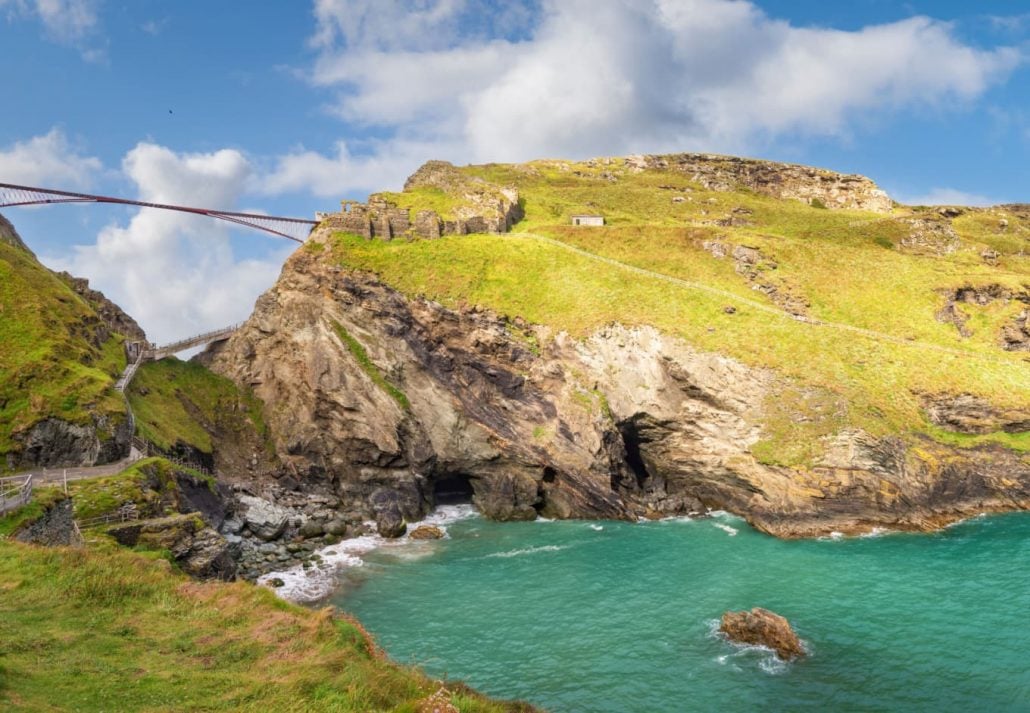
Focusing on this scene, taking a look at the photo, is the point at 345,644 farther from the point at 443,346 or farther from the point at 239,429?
the point at 239,429

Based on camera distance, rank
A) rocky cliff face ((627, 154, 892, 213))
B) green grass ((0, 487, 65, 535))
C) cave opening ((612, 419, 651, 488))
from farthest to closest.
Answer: rocky cliff face ((627, 154, 892, 213)) → cave opening ((612, 419, 651, 488)) → green grass ((0, 487, 65, 535))

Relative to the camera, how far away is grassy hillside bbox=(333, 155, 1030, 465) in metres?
56.0

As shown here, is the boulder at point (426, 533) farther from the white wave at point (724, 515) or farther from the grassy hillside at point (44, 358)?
the grassy hillside at point (44, 358)

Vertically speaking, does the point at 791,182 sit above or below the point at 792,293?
above

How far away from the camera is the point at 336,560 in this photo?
1879 inches

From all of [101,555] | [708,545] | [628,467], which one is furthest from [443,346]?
[101,555]

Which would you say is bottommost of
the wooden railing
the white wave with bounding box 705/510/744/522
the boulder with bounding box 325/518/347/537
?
the white wave with bounding box 705/510/744/522

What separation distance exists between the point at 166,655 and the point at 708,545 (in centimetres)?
3936

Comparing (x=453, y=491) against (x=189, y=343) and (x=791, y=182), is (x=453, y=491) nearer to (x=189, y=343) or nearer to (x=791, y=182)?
(x=189, y=343)

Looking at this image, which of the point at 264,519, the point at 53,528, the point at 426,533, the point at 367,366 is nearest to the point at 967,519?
the point at 426,533

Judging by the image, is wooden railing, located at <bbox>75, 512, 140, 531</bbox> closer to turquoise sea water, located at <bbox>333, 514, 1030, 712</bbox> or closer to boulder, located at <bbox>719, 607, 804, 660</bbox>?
turquoise sea water, located at <bbox>333, 514, 1030, 712</bbox>

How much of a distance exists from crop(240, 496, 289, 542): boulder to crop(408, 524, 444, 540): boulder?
462 inches

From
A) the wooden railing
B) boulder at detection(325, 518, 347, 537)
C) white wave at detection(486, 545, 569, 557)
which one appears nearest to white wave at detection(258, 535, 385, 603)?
boulder at detection(325, 518, 347, 537)

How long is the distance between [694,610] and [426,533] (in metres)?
25.9
